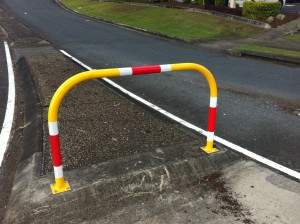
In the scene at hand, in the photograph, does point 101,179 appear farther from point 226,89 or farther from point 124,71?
point 226,89

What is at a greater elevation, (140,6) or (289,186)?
(140,6)

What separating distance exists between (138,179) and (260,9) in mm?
20481

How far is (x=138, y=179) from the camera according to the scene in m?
4.25

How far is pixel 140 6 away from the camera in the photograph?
3047cm

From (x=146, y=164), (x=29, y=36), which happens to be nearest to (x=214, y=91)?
(x=146, y=164)

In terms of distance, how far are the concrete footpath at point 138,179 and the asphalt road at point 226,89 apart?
902 mm

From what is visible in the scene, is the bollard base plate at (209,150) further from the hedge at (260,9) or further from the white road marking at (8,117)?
the hedge at (260,9)

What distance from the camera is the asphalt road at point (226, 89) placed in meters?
5.98

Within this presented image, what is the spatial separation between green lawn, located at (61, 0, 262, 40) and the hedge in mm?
1483

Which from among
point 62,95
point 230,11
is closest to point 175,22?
point 230,11

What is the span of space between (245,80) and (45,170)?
23.8ft

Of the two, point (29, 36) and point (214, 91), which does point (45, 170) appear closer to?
point (214, 91)

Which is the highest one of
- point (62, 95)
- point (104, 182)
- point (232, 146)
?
point (62, 95)

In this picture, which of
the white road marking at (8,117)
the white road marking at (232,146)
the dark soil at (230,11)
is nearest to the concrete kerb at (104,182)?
the white road marking at (232,146)
